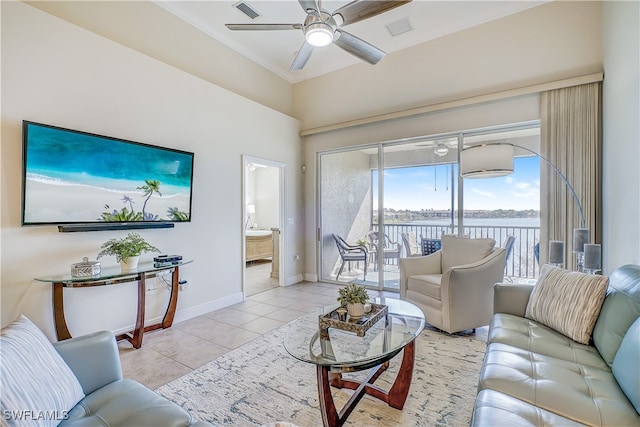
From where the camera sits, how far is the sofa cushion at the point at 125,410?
122cm

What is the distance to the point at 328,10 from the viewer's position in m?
3.87

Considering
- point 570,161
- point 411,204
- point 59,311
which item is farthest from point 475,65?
point 59,311

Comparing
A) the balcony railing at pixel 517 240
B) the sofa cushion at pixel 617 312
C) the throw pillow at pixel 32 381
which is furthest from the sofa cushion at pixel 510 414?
the balcony railing at pixel 517 240

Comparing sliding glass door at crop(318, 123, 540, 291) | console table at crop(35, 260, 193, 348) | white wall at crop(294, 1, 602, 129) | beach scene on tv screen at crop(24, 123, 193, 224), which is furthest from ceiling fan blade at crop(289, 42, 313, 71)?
console table at crop(35, 260, 193, 348)

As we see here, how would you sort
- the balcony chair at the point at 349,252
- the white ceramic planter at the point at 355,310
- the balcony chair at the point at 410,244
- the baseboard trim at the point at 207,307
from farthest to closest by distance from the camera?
the balcony chair at the point at 349,252
the balcony chair at the point at 410,244
the baseboard trim at the point at 207,307
the white ceramic planter at the point at 355,310

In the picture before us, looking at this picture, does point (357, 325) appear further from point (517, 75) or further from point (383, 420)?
point (517, 75)

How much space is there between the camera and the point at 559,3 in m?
3.54

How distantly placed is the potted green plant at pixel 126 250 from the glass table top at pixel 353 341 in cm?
174

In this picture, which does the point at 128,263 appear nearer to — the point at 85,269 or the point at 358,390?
the point at 85,269

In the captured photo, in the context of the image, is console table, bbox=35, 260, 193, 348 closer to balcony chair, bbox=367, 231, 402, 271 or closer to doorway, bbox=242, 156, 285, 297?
doorway, bbox=242, 156, 285, 297

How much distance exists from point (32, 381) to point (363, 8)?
117 inches

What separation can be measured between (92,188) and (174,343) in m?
1.69

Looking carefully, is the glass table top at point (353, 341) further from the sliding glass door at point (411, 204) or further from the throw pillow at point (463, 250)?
Result: the sliding glass door at point (411, 204)

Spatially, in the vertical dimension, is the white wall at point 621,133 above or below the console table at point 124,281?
above
